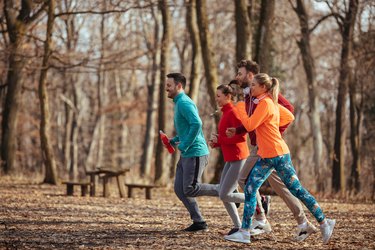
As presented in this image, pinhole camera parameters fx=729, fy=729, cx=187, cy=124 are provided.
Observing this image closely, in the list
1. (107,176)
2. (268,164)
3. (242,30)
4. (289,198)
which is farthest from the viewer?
(242,30)

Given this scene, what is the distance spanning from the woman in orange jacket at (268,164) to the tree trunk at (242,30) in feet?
32.4

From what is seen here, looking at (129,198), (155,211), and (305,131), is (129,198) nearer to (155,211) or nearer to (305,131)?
(155,211)

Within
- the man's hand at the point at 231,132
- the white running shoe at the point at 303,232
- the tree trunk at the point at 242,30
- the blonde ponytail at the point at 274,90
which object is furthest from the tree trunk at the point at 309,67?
the man's hand at the point at 231,132

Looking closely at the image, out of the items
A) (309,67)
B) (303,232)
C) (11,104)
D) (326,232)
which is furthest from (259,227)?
(309,67)

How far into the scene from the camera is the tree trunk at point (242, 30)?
59.3ft

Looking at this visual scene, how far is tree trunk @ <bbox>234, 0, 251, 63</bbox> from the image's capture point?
59.3 feet

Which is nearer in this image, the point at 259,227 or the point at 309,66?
the point at 259,227

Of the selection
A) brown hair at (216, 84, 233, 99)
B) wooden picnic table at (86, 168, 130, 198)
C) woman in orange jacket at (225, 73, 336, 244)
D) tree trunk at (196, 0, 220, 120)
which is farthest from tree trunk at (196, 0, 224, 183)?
woman in orange jacket at (225, 73, 336, 244)

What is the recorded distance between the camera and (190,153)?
29.8 feet

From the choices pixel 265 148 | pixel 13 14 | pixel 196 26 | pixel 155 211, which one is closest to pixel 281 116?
pixel 265 148

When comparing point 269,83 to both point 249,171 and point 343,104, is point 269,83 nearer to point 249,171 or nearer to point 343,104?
point 249,171

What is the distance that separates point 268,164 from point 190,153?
127 cm

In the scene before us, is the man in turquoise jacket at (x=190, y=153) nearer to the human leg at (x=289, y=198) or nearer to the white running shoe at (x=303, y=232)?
the human leg at (x=289, y=198)

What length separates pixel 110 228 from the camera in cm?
987
